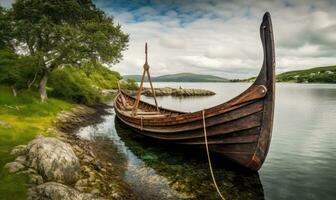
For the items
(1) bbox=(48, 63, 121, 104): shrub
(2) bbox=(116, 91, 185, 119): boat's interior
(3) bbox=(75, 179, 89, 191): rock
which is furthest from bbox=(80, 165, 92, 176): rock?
(1) bbox=(48, 63, 121, 104): shrub

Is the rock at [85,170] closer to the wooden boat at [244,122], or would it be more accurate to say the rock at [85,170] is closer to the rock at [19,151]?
the rock at [19,151]

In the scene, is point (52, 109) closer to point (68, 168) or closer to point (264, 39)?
point (68, 168)

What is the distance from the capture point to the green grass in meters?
8.19

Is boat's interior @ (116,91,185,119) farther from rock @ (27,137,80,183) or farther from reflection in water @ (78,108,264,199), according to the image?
rock @ (27,137,80,183)

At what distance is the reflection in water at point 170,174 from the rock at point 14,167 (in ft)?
12.7

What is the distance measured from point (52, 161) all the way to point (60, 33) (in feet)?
54.1

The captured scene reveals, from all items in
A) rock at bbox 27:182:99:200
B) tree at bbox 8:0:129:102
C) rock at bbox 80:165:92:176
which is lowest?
rock at bbox 80:165:92:176

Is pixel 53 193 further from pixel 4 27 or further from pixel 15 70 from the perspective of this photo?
pixel 4 27

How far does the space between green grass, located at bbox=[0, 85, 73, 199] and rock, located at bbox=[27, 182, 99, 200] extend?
0.30 meters

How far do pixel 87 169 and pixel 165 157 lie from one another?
5.10 m

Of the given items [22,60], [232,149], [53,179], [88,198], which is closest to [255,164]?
[232,149]

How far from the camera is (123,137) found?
20.8 m

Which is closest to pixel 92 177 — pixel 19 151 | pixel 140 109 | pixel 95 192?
pixel 95 192

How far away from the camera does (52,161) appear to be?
945 cm
